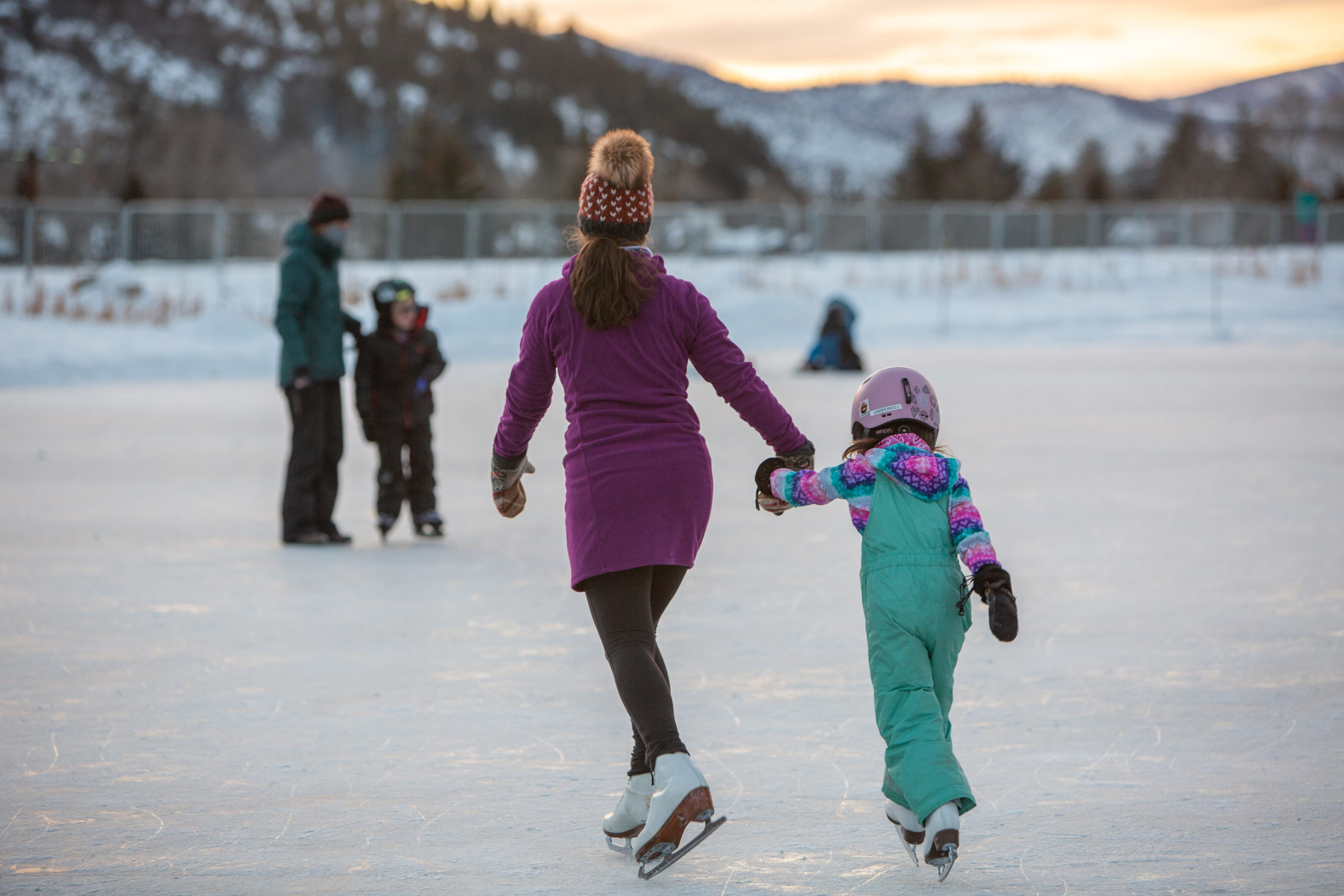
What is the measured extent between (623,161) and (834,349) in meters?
17.1

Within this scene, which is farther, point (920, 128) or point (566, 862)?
point (920, 128)

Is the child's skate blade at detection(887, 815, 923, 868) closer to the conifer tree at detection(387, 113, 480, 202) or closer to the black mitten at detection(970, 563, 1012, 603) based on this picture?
the black mitten at detection(970, 563, 1012, 603)

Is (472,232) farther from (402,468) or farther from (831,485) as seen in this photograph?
(831,485)

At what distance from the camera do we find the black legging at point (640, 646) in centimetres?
319

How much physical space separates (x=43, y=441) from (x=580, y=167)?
52.7m

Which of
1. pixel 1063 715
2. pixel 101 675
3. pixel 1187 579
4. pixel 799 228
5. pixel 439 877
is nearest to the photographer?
pixel 439 877

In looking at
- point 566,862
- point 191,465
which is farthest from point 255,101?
point 566,862

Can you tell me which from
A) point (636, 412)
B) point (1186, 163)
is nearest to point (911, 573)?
point (636, 412)

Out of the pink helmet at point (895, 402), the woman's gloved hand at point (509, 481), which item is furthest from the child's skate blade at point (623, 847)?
the pink helmet at point (895, 402)

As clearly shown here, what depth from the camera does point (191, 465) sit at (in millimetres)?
10875

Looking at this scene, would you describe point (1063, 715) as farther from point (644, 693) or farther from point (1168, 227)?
point (1168, 227)

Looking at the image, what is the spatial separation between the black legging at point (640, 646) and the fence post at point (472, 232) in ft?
105

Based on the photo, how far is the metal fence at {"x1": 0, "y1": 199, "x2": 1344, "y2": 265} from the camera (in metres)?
31.6

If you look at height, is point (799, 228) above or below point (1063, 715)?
above
